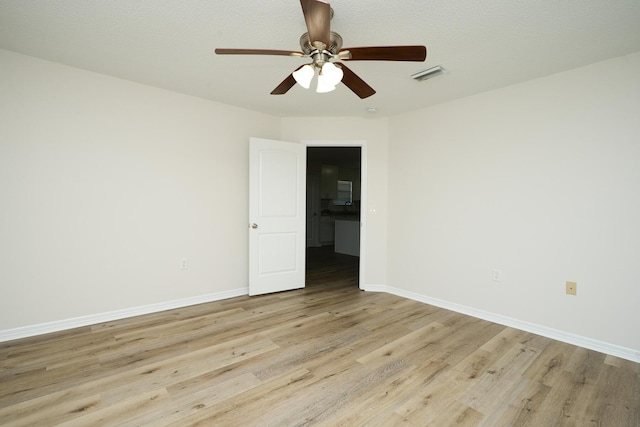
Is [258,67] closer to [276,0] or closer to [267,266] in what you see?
[276,0]

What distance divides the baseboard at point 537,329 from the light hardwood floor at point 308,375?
10 centimetres

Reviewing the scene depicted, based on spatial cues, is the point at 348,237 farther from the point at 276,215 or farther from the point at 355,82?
the point at 355,82

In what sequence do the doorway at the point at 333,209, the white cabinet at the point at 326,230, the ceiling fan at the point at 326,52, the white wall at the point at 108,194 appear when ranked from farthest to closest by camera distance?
the white cabinet at the point at 326,230
the doorway at the point at 333,209
the white wall at the point at 108,194
the ceiling fan at the point at 326,52

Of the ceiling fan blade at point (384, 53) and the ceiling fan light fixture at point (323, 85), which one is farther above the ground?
the ceiling fan blade at point (384, 53)

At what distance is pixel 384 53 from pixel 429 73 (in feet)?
4.08

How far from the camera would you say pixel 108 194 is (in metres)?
3.01

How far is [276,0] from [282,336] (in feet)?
8.46

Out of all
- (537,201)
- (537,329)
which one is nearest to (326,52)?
(537,201)

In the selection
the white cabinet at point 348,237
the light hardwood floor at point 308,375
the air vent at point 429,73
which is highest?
the air vent at point 429,73

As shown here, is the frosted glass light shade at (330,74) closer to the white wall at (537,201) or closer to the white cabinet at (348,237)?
the white wall at (537,201)

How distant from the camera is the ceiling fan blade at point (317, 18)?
4.76 feet

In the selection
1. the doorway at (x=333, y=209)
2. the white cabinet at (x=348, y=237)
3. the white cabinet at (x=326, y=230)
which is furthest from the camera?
the white cabinet at (x=326, y=230)

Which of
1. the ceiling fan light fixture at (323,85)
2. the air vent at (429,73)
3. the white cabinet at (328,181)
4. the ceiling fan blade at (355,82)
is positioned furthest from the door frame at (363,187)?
the white cabinet at (328,181)

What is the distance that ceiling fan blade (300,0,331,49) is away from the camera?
145 centimetres
